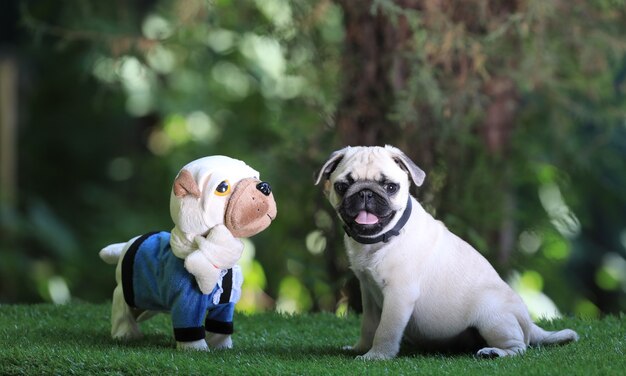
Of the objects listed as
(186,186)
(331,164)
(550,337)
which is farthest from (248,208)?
(550,337)

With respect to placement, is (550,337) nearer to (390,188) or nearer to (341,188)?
(390,188)

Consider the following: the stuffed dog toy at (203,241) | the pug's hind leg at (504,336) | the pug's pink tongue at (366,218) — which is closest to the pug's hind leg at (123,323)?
the stuffed dog toy at (203,241)

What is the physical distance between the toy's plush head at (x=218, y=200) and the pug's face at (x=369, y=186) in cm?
24

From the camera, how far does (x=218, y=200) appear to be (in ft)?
11.1

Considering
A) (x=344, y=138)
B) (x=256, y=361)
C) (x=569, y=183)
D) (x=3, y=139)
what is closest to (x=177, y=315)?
(x=256, y=361)

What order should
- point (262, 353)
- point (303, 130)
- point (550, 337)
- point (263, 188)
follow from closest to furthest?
1. point (263, 188)
2. point (262, 353)
3. point (550, 337)
4. point (303, 130)

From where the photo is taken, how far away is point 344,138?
5.39 meters

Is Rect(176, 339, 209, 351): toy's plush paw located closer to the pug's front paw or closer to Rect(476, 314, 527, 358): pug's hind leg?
the pug's front paw

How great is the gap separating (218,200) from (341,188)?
416mm

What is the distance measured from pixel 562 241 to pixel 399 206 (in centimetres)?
331

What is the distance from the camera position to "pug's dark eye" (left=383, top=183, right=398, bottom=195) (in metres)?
3.34

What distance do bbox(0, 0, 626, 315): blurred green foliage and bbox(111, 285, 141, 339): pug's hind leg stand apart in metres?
1.76

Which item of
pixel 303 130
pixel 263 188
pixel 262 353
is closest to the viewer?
pixel 263 188

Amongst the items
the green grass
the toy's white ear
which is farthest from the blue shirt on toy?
the toy's white ear
